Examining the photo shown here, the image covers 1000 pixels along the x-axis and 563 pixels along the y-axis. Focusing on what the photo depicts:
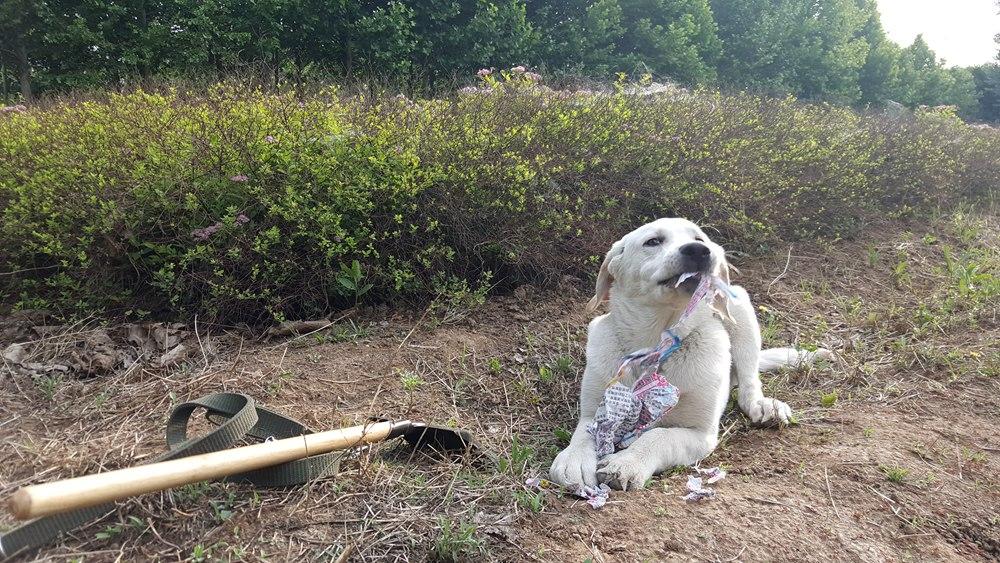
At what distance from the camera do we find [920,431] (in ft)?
10.7

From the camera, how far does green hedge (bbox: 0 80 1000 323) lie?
382cm

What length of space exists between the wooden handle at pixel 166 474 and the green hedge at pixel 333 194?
1.77 metres

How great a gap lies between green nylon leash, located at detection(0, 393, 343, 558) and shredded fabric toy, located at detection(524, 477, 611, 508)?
31.5 inches

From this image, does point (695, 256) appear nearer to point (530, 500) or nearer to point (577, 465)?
point (577, 465)

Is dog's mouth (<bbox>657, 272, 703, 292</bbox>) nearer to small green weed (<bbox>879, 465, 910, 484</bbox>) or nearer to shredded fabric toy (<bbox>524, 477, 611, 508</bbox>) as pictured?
shredded fabric toy (<bbox>524, 477, 611, 508</bbox>)

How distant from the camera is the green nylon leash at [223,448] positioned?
5.88 ft

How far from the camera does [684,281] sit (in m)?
2.99

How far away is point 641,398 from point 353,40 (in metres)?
11.2

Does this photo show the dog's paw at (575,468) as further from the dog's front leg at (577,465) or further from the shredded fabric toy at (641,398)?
the shredded fabric toy at (641,398)

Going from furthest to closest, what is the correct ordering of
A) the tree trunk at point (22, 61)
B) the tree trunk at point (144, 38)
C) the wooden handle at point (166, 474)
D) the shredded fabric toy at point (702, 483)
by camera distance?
the tree trunk at point (22, 61) < the tree trunk at point (144, 38) < the shredded fabric toy at point (702, 483) < the wooden handle at point (166, 474)

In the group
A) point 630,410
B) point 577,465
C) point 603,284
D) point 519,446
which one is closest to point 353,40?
point 603,284

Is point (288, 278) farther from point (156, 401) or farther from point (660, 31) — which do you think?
point (660, 31)

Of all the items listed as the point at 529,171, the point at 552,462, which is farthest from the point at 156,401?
the point at 529,171

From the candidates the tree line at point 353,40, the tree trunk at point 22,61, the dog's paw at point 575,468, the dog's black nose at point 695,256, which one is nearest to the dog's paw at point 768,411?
the dog's black nose at point 695,256
